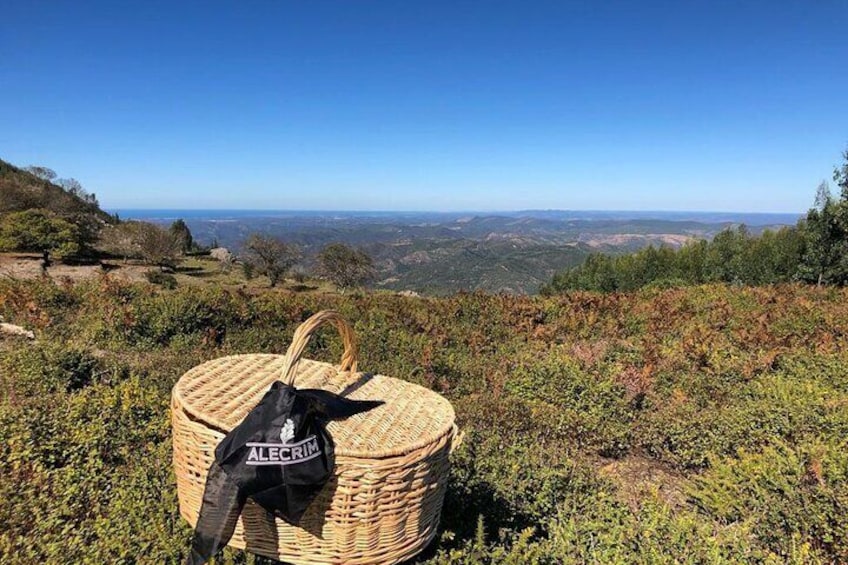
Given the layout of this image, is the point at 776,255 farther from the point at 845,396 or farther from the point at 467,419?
the point at 467,419

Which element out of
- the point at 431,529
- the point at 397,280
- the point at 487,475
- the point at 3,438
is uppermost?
the point at 431,529

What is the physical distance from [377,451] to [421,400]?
630 mm

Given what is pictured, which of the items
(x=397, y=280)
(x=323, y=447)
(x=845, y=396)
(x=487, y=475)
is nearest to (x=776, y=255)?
(x=845, y=396)

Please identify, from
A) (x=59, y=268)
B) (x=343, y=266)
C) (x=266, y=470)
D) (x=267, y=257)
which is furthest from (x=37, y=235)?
(x=266, y=470)

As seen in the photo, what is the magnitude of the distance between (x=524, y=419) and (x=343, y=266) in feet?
117

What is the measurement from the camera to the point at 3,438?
3.53m

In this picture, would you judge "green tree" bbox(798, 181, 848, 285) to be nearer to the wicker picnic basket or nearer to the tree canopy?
the wicker picnic basket

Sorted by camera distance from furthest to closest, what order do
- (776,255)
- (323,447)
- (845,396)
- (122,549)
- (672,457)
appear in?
(776,255) → (845,396) → (672,457) → (122,549) → (323,447)

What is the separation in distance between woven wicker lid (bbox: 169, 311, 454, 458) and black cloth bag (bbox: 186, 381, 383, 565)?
0.39 feet

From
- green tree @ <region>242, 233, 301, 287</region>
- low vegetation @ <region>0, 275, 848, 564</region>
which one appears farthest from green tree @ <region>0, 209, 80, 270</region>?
low vegetation @ <region>0, 275, 848, 564</region>

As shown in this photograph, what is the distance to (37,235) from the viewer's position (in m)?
27.7

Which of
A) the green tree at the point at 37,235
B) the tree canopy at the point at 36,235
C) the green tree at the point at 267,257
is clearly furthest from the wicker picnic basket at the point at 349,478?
the green tree at the point at 267,257

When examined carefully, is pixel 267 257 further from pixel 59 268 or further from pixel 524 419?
pixel 524 419

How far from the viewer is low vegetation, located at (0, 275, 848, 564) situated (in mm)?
2838
